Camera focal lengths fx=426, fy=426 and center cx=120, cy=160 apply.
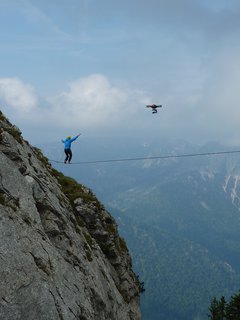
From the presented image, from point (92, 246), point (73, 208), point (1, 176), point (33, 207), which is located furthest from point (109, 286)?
point (1, 176)

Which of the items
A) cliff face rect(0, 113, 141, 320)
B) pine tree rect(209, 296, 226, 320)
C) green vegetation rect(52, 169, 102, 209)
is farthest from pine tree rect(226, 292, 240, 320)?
green vegetation rect(52, 169, 102, 209)

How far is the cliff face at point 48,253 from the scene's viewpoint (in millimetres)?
20938

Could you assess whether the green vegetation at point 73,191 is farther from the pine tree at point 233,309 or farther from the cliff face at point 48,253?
the pine tree at point 233,309

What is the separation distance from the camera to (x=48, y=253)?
82.1ft

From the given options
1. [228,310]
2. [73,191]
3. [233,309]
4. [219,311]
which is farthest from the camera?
[219,311]

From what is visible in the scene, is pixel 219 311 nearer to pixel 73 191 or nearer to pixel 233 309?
pixel 233 309

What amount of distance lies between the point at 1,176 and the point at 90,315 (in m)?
10.0

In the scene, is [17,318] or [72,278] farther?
[72,278]

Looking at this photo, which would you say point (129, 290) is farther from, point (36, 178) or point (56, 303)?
point (56, 303)

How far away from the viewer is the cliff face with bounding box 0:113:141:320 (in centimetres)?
2094

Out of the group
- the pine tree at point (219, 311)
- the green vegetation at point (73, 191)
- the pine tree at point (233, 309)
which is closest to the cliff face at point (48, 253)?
the green vegetation at point (73, 191)

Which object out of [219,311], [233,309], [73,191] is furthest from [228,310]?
[73,191]

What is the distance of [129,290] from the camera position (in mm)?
42594

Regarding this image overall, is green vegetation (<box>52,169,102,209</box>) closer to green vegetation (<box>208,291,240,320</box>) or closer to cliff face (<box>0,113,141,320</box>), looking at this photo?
cliff face (<box>0,113,141,320</box>)
